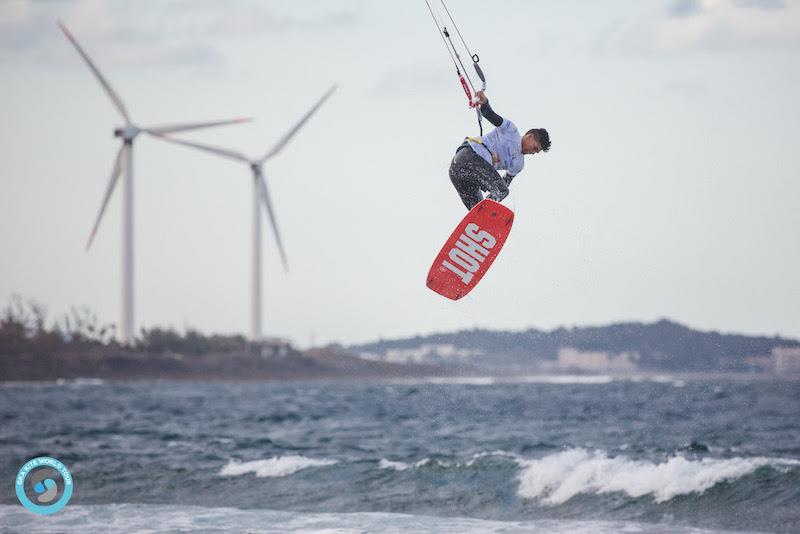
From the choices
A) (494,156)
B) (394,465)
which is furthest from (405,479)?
(494,156)

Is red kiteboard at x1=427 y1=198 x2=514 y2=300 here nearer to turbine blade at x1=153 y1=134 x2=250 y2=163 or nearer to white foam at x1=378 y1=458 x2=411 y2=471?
white foam at x1=378 y1=458 x2=411 y2=471

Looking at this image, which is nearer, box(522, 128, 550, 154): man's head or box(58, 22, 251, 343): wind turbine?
box(522, 128, 550, 154): man's head

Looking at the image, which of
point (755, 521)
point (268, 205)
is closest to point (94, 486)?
point (755, 521)

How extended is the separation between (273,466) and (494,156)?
558 inches

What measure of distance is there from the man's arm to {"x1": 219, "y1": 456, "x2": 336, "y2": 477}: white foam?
45.1 ft

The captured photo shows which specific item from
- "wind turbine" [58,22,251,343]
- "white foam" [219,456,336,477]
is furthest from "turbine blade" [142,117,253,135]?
"white foam" [219,456,336,477]

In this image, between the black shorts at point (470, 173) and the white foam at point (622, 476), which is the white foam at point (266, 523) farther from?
the black shorts at point (470, 173)

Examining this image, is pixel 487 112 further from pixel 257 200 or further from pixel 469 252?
pixel 257 200

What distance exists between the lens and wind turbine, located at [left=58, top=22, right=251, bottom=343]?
209ft

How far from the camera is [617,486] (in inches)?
865

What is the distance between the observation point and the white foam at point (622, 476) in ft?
69.9

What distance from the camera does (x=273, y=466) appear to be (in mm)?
24891

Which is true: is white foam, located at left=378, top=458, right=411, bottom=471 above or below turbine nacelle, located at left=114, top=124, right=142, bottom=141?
below

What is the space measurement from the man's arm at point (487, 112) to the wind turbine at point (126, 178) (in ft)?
168
